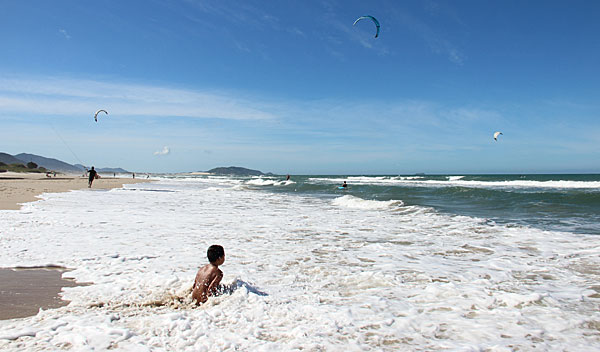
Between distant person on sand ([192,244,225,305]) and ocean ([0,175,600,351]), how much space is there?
125 millimetres

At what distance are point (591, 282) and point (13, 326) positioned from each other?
7086 mm

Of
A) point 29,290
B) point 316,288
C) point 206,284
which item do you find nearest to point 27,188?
point 29,290

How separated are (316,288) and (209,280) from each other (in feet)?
4.76

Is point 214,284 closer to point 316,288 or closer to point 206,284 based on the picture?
point 206,284

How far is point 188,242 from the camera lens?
7.91m

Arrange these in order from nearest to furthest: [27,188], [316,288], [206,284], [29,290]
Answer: [206,284] → [29,290] → [316,288] → [27,188]

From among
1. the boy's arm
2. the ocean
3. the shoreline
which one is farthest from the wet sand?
the shoreline

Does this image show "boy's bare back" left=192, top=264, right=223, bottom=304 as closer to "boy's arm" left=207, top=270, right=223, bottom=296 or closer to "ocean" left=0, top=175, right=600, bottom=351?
"boy's arm" left=207, top=270, right=223, bottom=296

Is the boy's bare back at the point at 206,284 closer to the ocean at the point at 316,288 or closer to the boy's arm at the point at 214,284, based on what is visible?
the boy's arm at the point at 214,284

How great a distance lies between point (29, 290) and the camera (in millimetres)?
4449

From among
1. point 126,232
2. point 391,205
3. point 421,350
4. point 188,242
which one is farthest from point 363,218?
point 421,350

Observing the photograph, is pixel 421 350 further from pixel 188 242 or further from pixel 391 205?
pixel 391 205

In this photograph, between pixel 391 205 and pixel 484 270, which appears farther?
pixel 391 205

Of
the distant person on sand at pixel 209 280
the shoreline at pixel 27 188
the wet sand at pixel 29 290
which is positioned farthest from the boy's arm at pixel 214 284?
the shoreline at pixel 27 188
